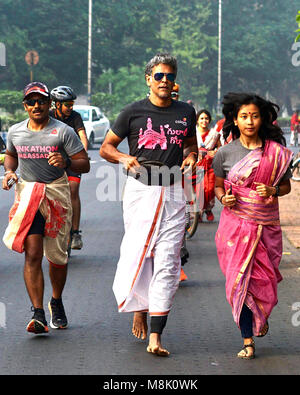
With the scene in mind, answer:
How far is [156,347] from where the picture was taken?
21.3 ft

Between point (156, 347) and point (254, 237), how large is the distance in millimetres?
917

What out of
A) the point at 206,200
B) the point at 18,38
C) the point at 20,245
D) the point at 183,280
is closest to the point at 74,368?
the point at 20,245

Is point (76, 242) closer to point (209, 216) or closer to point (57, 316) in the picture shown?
point (57, 316)

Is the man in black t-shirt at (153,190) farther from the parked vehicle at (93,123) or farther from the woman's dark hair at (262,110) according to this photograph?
the parked vehicle at (93,123)

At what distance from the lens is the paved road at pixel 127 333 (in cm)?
619

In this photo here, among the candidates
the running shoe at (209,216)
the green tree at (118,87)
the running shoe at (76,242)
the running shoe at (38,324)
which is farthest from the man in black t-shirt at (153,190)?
the green tree at (118,87)

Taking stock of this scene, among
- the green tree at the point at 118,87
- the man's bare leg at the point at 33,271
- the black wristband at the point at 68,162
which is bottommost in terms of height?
the green tree at the point at 118,87

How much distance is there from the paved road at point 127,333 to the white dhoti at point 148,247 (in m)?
0.35

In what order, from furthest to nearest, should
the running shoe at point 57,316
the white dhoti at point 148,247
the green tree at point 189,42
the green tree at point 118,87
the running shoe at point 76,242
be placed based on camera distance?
the green tree at point 189,42, the green tree at point 118,87, the running shoe at point 76,242, the running shoe at point 57,316, the white dhoti at point 148,247

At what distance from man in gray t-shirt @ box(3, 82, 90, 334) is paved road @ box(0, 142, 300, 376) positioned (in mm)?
385

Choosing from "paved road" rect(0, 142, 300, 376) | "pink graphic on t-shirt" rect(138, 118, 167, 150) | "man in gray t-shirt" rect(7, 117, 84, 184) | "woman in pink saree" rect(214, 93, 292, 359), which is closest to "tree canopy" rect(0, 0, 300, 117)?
"paved road" rect(0, 142, 300, 376)

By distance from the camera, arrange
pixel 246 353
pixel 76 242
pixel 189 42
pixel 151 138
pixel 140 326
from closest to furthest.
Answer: pixel 246 353, pixel 151 138, pixel 140 326, pixel 76 242, pixel 189 42

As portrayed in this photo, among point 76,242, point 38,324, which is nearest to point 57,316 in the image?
point 38,324

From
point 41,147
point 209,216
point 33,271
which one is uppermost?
point 41,147
